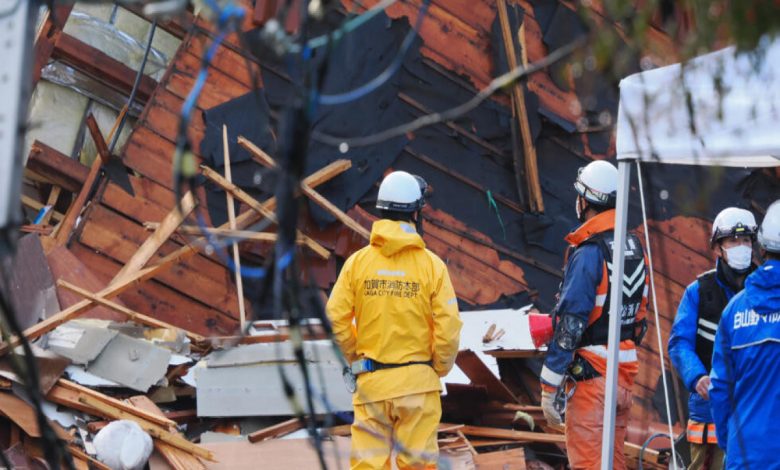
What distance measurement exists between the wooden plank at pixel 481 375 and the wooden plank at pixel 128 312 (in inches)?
83.7

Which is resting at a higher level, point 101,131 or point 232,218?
point 101,131

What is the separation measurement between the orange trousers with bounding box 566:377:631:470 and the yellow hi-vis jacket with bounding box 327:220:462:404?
79 centimetres

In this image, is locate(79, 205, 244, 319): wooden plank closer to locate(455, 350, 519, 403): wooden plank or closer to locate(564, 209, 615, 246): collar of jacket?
locate(455, 350, 519, 403): wooden plank

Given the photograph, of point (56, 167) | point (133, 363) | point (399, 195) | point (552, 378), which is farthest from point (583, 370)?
point (56, 167)

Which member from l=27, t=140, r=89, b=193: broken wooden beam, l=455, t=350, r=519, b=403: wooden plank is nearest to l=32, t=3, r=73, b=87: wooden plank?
l=27, t=140, r=89, b=193: broken wooden beam

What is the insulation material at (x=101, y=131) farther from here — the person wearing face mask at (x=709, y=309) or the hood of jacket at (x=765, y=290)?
the hood of jacket at (x=765, y=290)

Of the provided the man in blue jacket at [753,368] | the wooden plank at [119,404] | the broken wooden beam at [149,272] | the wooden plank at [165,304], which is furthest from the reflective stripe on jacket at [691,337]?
the wooden plank at [165,304]

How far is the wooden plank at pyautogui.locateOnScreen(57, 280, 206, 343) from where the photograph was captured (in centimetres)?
902

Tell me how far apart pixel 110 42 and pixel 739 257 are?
281 inches

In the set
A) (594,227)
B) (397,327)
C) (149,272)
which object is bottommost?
(149,272)

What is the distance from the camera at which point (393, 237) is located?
22.5ft

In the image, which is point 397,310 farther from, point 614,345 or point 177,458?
point 177,458

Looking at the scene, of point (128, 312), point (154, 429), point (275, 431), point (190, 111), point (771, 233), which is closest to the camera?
point (190, 111)

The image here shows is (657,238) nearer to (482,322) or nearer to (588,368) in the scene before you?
(482,322)
